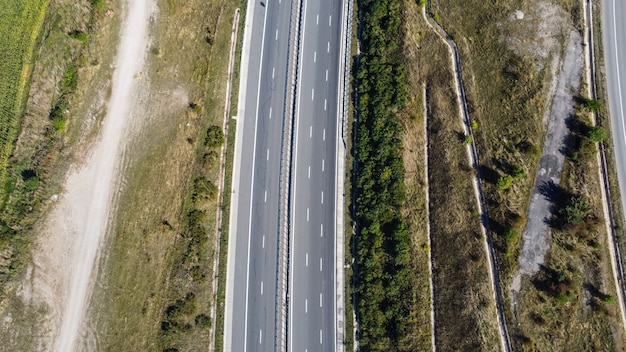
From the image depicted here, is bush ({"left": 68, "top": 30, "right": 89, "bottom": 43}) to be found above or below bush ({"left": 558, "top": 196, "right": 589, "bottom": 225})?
above

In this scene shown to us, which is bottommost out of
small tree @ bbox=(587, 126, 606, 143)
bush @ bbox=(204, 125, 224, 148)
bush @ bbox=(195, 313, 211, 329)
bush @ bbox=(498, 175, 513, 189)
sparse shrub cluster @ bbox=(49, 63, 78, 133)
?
bush @ bbox=(195, 313, 211, 329)

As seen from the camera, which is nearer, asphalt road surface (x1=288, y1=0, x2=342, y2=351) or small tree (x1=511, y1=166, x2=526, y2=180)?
small tree (x1=511, y1=166, x2=526, y2=180)

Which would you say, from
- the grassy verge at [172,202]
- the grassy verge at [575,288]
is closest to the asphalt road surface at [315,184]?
the grassy verge at [172,202]

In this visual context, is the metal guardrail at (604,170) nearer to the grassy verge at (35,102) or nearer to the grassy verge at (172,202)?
the grassy verge at (172,202)

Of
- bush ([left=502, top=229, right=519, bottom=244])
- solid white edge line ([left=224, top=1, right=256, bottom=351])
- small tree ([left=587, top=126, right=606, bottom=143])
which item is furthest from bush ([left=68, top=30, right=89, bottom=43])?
small tree ([left=587, top=126, right=606, bottom=143])

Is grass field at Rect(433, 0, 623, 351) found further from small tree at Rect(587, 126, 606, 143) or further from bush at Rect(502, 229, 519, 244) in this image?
small tree at Rect(587, 126, 606, 143)

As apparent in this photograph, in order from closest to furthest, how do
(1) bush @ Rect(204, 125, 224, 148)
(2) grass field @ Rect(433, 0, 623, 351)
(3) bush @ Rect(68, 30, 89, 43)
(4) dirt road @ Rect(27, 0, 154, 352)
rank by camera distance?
(2) grass field @ Rect(433, 0, 623, 351) < (4) dirt road @ Rect(27, 0, 154, 352) < (3) bush @ Rect(68, 30, 89, 43) < (1) bush @ Rect(204, 125, 224, 148)

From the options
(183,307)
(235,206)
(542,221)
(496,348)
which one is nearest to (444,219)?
(542,221)
